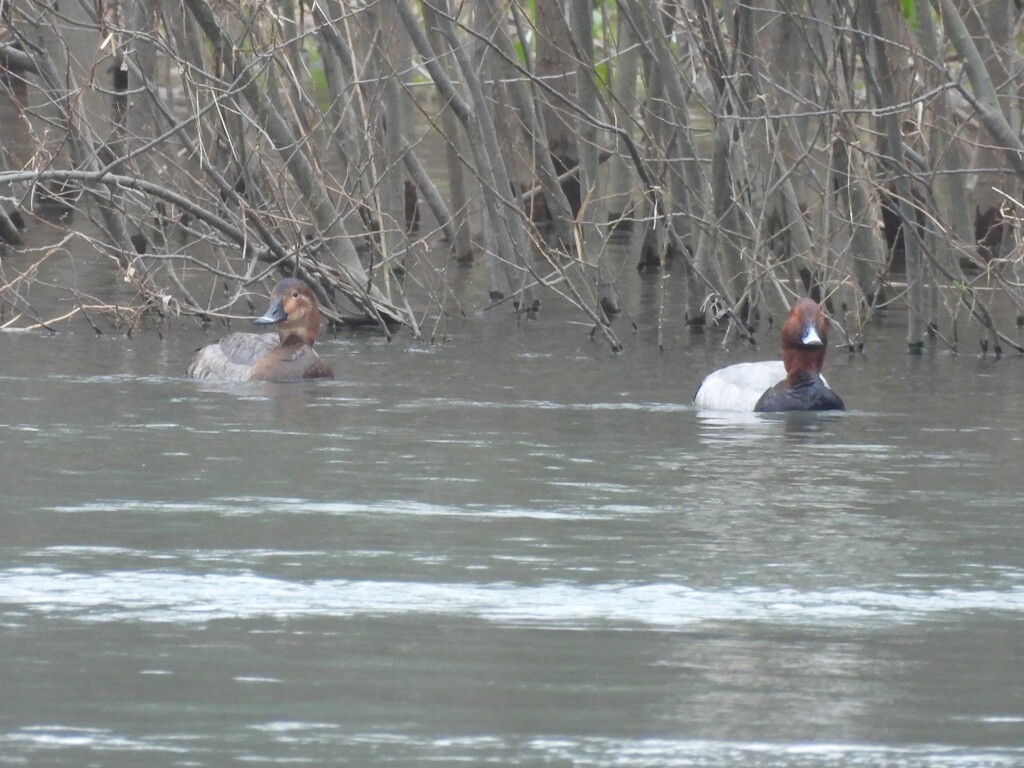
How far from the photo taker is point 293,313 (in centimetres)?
1290

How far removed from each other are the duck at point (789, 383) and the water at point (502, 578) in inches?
6.9

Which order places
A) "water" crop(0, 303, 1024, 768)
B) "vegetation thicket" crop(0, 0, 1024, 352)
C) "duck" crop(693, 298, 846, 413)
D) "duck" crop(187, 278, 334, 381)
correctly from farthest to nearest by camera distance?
"vegetation thicket" crop(0, 0, 1024, 352)
"duck" crop(187, 278, 334, 381)
"duck" crop(693, 298, 846, 413)
"water" crop(0, 303, 1024, 768)

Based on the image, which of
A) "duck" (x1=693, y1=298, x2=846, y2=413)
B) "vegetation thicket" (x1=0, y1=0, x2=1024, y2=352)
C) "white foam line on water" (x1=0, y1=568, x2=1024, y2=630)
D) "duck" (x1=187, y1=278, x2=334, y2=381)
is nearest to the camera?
"white foam line on water" (x1=0, y1=568, x2=1024, y2=630)

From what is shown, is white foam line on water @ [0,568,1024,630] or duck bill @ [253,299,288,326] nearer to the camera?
white foam line on water @ [0,568,1024,630]

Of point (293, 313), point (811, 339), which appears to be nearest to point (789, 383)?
point (811, 339)

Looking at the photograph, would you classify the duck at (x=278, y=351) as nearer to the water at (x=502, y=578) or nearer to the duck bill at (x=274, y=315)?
the duck bill at (x=274, y=315)

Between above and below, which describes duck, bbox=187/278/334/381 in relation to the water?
above

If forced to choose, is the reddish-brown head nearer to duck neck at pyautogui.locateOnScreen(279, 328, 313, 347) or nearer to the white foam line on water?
duck neck at pyautogui.locateOnScreen(279, 328, 313, 347)

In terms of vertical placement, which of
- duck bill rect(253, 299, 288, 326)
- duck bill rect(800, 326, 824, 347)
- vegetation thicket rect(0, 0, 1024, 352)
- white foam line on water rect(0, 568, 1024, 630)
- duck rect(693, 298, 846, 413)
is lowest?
white foam line on water rect(0, 568, 1024, 630)

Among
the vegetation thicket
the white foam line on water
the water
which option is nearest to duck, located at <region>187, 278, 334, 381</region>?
the vegetation thicket

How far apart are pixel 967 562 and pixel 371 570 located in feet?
6.47

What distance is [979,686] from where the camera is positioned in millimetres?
5305

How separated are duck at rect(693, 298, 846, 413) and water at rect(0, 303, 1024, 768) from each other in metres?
0.17

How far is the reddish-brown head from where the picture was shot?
36.6ft
